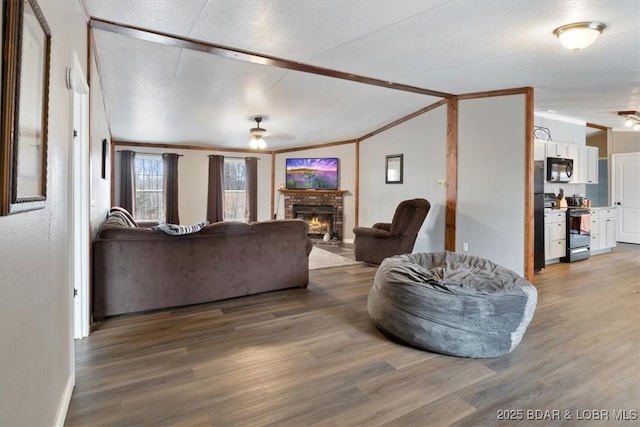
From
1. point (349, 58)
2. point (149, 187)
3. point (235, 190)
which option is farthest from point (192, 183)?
point (349, 58)

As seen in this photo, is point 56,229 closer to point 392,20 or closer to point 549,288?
point 392,20

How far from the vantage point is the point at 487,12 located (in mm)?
2729

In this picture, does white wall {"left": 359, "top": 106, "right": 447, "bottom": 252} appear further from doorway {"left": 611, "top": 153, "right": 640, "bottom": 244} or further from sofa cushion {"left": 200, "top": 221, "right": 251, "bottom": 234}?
doorway {"left": 611, "top": 153, "right": 640, "bottom": 244}

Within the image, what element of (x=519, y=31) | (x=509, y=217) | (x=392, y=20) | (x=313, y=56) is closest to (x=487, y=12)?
(x=519, y=31)

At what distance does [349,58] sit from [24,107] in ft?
10.2

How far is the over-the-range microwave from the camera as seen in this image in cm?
597

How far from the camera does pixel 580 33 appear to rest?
287cm

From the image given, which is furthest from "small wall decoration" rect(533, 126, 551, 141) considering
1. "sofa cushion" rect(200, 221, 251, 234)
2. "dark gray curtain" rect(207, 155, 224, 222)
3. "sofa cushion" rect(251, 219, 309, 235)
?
"dark gray curtain" rect(207, 155, 224, 222)

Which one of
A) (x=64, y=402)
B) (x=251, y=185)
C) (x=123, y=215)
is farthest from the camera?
(x=251, y=185)

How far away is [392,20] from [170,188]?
20.8 feet

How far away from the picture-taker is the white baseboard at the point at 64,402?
1707mm

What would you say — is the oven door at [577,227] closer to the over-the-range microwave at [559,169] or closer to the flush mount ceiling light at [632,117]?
the over-the-range microwave at [559,169]

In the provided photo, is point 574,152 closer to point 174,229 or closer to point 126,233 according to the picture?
point 174,229

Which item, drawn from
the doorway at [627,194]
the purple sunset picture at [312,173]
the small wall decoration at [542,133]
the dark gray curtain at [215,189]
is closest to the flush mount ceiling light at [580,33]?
the small wall decoration at [542,133]
